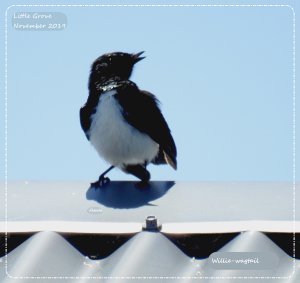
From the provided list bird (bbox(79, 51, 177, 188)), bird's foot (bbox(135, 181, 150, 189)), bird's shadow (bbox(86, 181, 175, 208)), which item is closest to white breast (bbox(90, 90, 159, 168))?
bird (bbox(79, 51, 177, 188))

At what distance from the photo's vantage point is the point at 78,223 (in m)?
2.64

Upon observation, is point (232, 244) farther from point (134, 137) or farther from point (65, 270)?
point (134, 137)

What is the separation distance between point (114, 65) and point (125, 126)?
58cm

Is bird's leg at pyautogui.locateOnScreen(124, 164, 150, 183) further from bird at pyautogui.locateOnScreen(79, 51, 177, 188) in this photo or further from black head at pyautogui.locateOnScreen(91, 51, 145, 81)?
black head at pyautogui.locateOnScreen(91, 51, 145, 81)

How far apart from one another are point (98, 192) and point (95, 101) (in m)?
1.51

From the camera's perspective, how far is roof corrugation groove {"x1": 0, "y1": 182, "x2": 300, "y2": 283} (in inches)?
93.0

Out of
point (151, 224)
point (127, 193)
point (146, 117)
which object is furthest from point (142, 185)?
point (146, 117)

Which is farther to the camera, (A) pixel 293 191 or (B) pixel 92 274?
(A) pixel 293 191

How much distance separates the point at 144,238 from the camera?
2479 millimetres

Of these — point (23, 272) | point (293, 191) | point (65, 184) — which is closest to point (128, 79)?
point (65, 184)

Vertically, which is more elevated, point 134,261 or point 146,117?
point 146,117

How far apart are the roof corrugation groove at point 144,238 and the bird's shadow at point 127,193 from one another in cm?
2

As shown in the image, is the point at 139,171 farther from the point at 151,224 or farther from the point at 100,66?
the point at 151,224

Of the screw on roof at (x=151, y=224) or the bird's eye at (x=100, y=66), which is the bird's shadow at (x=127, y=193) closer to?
the screw on roof at (x=151, y=224)
